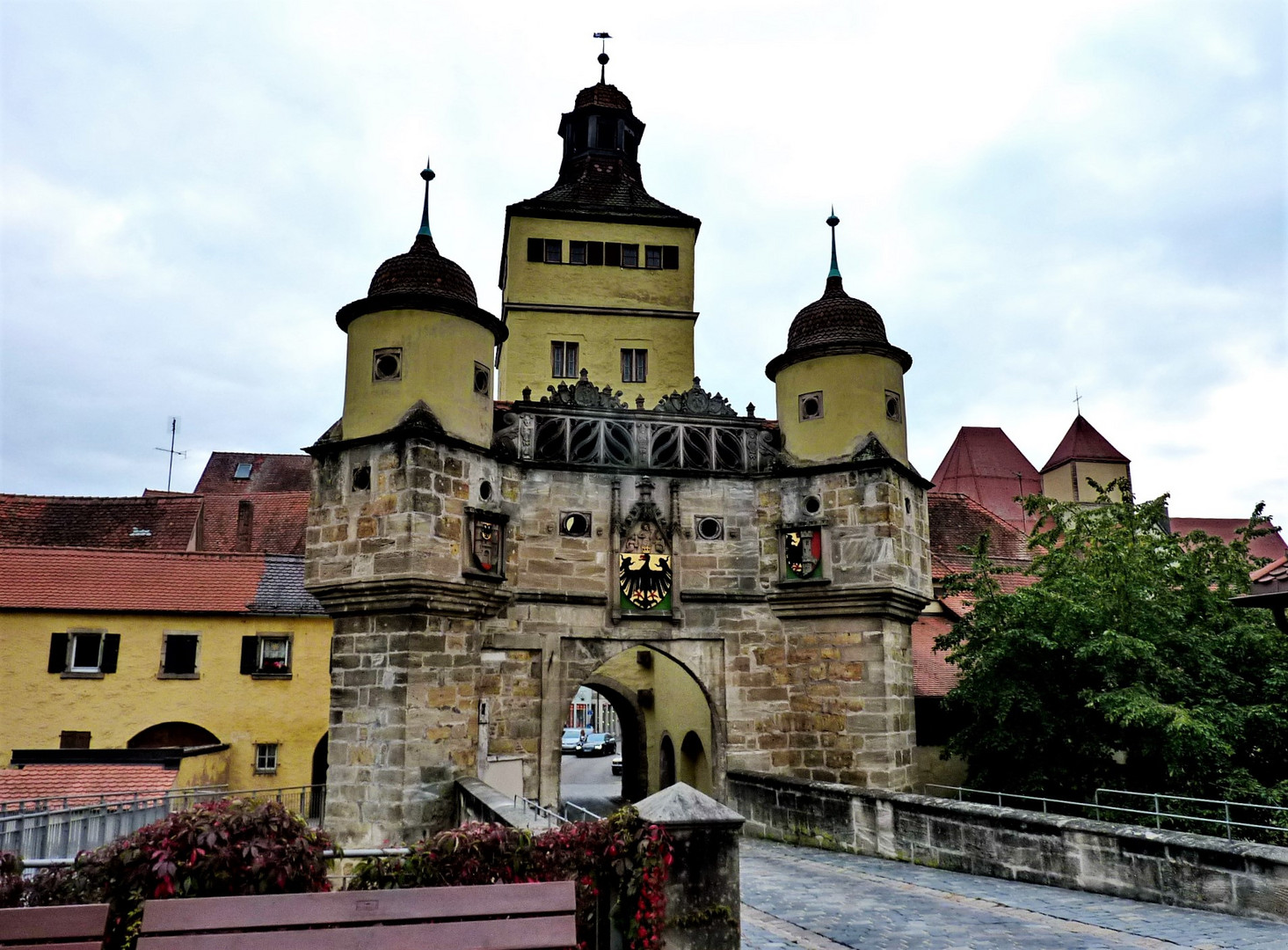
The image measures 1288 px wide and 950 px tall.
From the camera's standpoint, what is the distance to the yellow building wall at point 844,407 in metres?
16.2

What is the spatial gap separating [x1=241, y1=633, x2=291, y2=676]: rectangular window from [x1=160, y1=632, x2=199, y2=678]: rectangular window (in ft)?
3.61

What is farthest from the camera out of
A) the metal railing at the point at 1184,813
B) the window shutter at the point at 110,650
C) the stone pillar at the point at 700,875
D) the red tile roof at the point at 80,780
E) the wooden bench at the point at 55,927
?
the window shutter at the point at 110,650

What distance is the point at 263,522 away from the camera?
31219 millimetres

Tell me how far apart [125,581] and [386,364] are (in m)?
13.7

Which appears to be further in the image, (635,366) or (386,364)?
(635,366)

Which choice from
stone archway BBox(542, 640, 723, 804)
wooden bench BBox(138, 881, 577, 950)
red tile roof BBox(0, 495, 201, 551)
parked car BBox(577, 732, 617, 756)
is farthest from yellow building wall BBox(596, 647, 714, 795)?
parked car BBox(577, 732, 617, 756)

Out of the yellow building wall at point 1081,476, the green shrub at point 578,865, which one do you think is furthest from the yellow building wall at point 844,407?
the yellow building wall at point 1081,476

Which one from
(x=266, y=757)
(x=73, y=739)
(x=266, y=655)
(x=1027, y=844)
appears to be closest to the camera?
(x=1027, y=844)

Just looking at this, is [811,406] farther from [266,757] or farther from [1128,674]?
[266,757]

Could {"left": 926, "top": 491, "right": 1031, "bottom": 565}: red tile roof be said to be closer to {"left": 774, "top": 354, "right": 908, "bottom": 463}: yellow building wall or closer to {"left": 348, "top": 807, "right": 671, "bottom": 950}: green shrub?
{"left": 774, "top": 354, "right": 908, "bottom": 463}: yellow building wall

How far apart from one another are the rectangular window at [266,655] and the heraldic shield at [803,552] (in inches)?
553

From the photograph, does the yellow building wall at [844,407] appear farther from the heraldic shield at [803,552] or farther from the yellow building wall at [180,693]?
the yellow building wall at [180,693]

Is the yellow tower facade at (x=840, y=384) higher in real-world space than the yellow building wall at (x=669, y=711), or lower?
higher

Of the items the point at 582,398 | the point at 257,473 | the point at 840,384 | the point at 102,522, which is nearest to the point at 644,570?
the point at 582,398
